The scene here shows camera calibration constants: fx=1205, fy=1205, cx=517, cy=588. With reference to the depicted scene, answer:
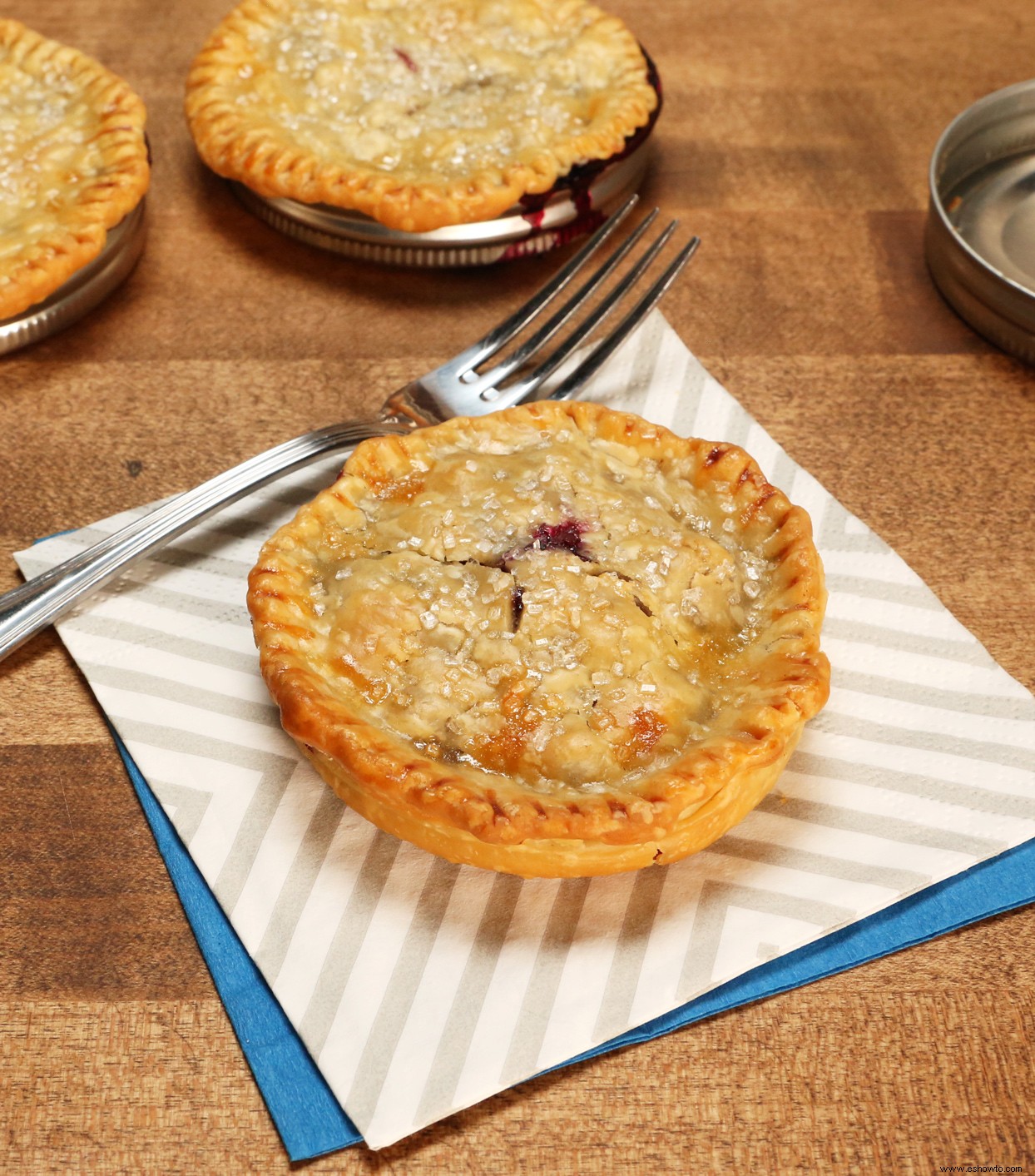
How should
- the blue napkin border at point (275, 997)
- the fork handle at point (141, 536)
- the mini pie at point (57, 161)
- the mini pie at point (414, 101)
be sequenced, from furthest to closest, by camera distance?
1. the mini pie at point (414, 101)
2. the mini pie at point (57, 161)
3. the fork handle at point (141, 536)
4. the blue napkin border at point (275, 997)

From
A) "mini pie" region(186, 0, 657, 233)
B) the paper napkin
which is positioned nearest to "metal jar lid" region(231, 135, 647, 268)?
"mini pie" region(186, 0, 657, 233)

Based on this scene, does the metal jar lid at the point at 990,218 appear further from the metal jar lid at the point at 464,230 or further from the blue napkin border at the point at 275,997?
Result: the blue napkin border at the point at 275,997

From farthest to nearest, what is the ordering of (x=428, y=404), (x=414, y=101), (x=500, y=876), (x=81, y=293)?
(x=414, y=101), (x=81, y=293), (x=428, y=404), (x=500, y=876)

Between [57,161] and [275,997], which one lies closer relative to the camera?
[275,997]

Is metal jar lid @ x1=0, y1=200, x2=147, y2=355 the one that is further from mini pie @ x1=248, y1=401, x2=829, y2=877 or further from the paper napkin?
mini pie @ x1=248, y1=401, x2=829, y2=877

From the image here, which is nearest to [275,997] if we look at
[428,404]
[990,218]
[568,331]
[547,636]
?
[547,636]

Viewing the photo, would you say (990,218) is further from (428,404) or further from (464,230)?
(428,404)

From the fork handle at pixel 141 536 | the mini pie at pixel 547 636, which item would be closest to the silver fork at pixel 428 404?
the fork handle at pixel 141 536
